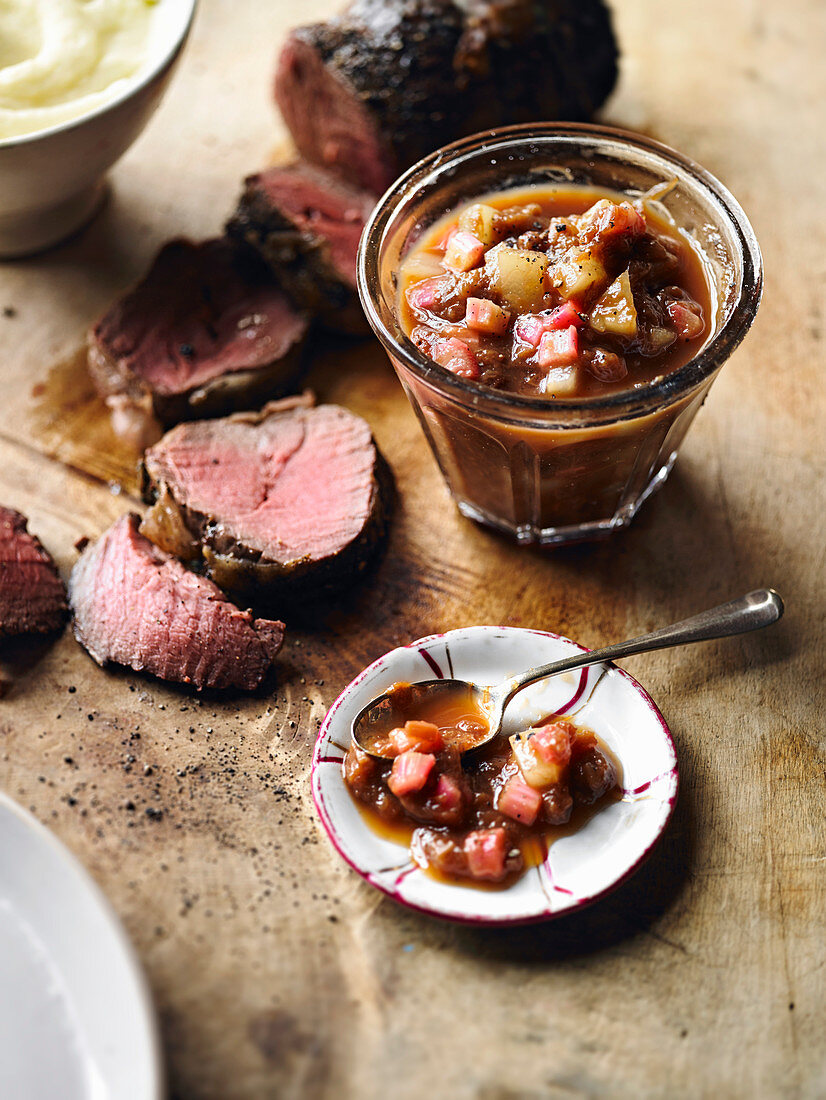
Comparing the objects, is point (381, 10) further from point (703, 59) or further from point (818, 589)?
point (818, 589)

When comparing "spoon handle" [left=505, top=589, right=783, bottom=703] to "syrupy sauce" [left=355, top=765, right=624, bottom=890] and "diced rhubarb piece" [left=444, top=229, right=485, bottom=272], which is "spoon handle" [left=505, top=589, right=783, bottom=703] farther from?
"diced rhubarb piece" [left=444, top=229, right=485, bottom=272]

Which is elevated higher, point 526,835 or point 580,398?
point 580,398

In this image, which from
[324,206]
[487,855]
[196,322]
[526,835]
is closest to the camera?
[487,855]

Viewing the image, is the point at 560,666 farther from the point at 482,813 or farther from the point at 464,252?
the point at 464,252

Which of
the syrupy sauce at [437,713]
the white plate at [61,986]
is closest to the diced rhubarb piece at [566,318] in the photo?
the syrupy sauce at [437,713]

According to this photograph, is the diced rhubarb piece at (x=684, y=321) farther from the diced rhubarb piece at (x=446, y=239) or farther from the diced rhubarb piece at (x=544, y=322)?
the diced rhubarb piece at (x=446, y=239)

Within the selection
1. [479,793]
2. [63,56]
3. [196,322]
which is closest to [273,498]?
[196,322]
